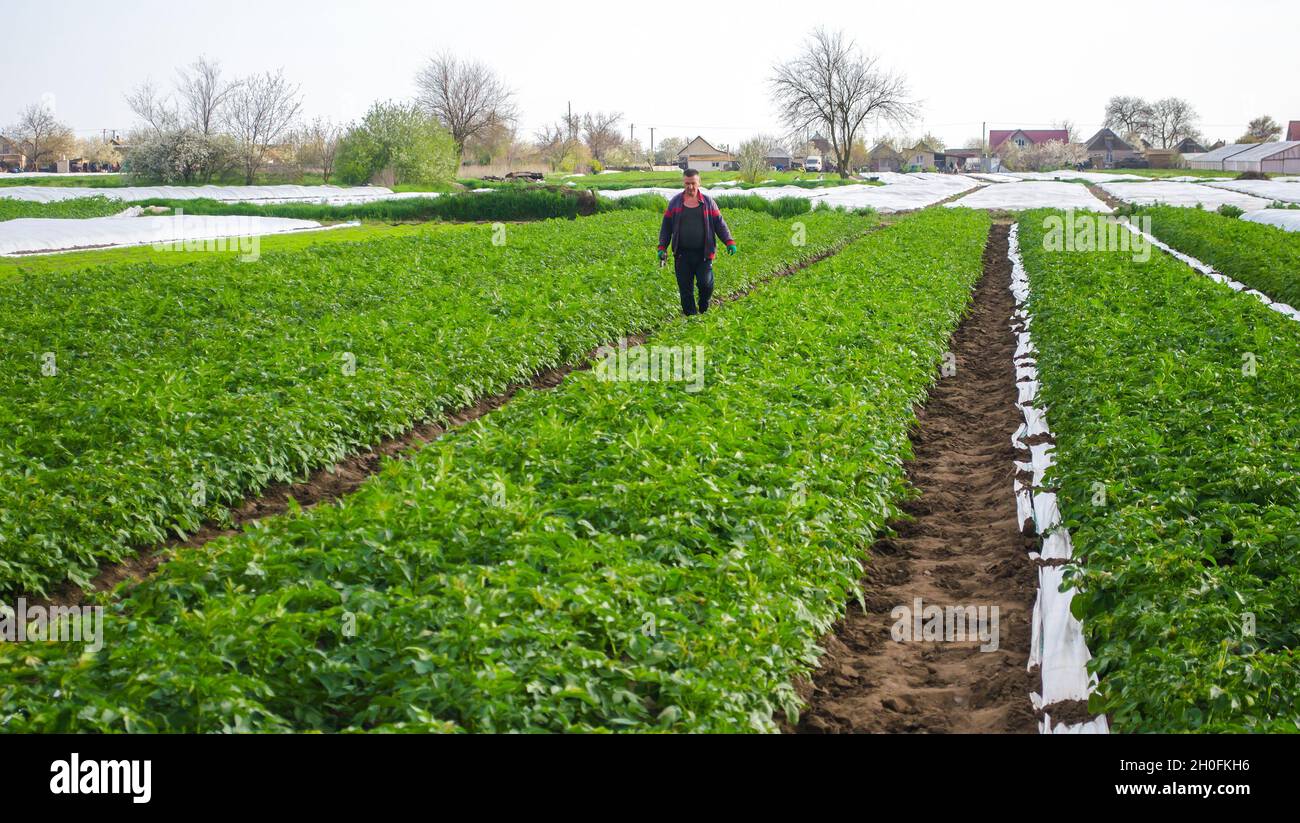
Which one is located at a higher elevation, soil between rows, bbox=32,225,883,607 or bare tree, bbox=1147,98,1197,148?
bare tree, bbox=1147,98,1197,148

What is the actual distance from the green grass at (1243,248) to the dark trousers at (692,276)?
9.43 m

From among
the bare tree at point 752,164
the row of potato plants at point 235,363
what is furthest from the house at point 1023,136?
the row of potato plants at point 235,363

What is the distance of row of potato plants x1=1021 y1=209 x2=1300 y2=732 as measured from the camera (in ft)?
14.2

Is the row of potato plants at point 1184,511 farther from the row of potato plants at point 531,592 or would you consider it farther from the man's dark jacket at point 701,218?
the man's dark jacket at point 701,218

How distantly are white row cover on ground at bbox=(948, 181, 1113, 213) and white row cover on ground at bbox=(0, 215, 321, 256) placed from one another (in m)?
29.0

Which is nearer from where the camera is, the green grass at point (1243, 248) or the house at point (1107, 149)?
the green grass at point (1243, 248)

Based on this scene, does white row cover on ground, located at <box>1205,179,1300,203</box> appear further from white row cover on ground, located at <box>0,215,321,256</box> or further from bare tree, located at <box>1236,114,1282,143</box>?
bare tree, located at <box>1236,114,1282,143</box>

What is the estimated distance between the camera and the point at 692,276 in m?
14.0

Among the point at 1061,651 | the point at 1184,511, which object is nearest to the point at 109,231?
the point at 1184,511

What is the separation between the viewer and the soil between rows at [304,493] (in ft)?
20.9

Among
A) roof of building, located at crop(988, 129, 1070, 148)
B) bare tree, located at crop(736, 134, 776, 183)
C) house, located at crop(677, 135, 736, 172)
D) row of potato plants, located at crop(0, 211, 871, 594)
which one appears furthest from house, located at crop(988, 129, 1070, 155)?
row of potato plants, located at crop(0, 211, 871, 594)

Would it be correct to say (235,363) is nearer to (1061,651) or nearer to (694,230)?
(694,230)

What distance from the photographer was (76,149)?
376ft

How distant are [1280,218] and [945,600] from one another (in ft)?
93.2
